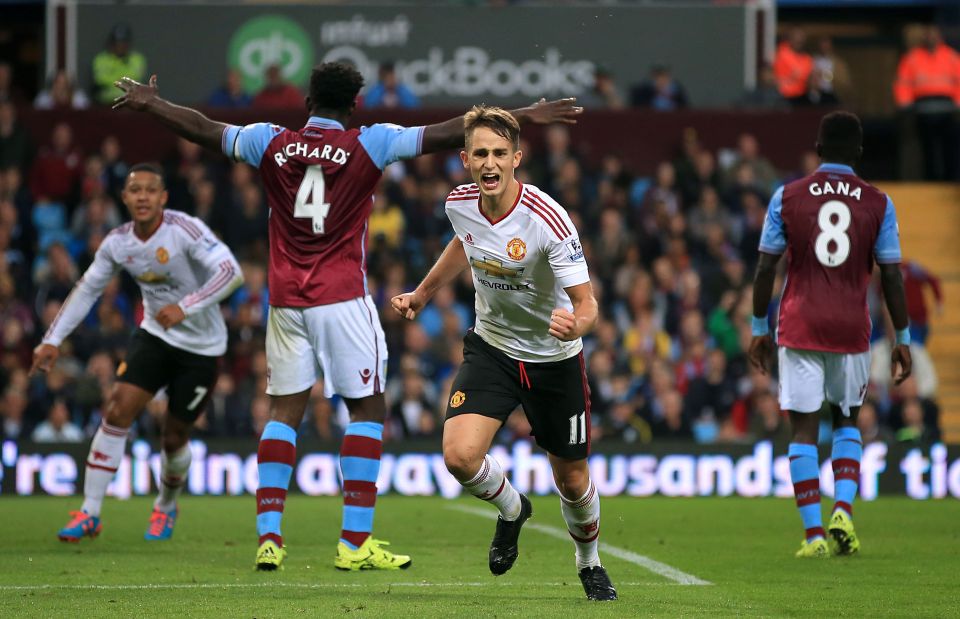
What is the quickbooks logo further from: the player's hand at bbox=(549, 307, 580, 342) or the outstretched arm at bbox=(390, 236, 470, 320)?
the player's hand at bbox=(549, 307, 580, 342)

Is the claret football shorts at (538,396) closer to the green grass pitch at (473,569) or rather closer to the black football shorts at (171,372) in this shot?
the green grass pitch at (473,569)

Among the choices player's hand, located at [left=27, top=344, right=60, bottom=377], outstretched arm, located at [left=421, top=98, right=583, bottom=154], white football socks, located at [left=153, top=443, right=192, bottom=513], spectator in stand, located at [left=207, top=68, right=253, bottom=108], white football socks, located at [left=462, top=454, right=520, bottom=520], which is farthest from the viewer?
spectator in stand, located at [left=207, top=68, right=253, bottom=108]

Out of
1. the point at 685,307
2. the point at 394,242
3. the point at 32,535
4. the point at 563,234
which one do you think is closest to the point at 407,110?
the point at 394,242

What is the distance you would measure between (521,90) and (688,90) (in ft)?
7.31

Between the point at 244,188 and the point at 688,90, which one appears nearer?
the point at 244,188

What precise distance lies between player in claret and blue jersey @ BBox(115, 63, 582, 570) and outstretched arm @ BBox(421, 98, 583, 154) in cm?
13

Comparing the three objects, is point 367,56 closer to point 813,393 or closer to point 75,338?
point 75,338

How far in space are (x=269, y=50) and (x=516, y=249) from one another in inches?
569

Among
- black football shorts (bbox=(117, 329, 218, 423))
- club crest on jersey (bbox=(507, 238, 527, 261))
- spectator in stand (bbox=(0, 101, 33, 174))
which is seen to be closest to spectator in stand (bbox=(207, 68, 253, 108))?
spectator in stand (bbox=(0, 101, 33, 174))

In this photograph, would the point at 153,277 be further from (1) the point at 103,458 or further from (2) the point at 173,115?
(2) the point at 173,115

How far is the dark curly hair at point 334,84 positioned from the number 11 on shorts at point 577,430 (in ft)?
7.49

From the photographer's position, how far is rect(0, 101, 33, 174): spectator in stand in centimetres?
1898

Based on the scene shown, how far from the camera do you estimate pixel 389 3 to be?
826 inches

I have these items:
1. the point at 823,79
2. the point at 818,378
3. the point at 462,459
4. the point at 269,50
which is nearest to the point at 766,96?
the point at 823,79
